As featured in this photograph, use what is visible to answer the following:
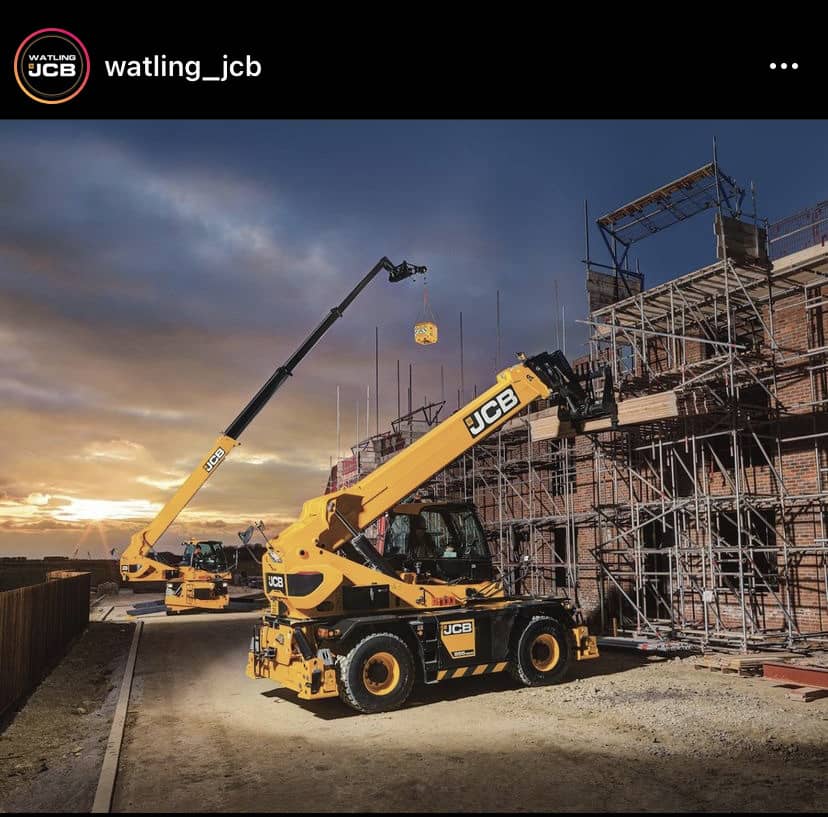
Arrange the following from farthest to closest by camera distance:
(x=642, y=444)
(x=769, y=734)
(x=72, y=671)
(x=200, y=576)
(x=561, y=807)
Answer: (x=200, y=576) → (x=642, y=444) → (x=72, y=671) → (x=769, y=734) → (x=561, y=807)

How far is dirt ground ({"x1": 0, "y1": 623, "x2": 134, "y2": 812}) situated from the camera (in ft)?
22.6

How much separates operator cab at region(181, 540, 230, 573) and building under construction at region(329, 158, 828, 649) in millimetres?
11689

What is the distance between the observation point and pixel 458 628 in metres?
10.9

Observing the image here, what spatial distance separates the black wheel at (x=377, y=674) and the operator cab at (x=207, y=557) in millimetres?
17221

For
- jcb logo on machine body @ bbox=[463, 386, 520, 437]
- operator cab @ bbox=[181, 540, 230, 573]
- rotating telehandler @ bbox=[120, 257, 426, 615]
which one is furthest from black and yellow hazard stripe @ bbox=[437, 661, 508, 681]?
operator cab @ bbox=[181, 540, 230, 573]

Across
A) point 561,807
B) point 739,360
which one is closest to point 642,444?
point 739,360

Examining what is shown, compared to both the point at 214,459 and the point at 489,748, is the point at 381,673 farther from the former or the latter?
the point at 214,459

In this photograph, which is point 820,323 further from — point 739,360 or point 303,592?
point 303,592

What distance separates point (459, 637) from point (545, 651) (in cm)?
174

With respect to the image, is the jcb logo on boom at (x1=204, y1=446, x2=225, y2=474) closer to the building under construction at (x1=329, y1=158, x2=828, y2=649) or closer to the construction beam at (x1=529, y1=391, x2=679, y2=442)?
the building under construction at (x1=329, y1=158, x2=828, y2=649)

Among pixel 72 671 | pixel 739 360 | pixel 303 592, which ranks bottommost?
pixel 72 671

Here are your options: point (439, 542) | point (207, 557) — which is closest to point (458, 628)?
point (439, 542)

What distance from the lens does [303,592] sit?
10.2 m

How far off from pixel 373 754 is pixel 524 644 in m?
4.07
